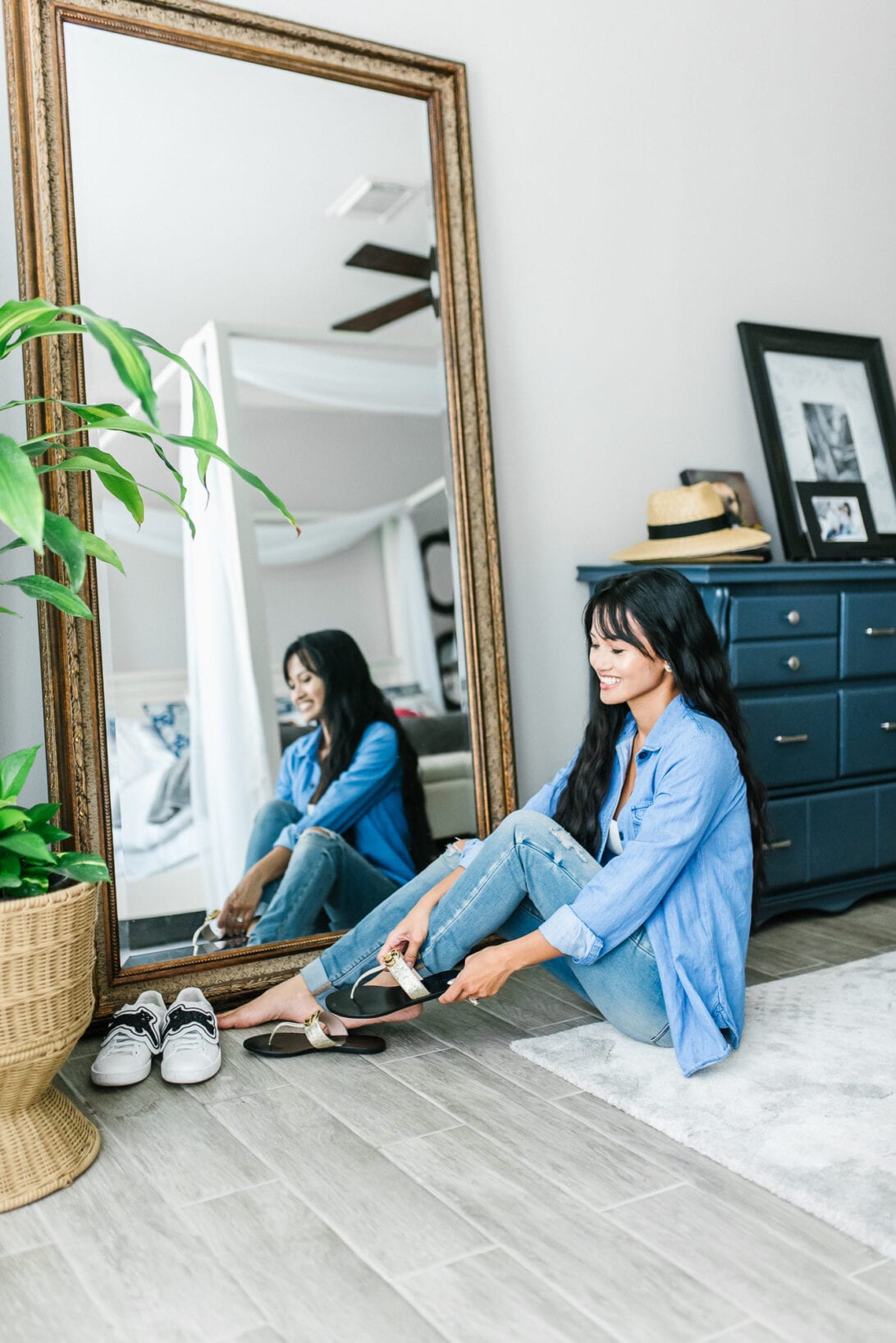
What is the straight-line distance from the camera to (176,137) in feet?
7.67

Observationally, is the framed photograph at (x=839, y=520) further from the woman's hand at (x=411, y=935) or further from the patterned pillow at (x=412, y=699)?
the woman's hand at (x=411, y=935)

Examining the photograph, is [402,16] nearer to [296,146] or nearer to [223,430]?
[296,146]

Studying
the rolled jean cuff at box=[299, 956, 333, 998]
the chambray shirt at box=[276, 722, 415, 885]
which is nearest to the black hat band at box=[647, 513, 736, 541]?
the chambray shirt at box=[276, 722, 415, 885]

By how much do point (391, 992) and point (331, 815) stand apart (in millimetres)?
495

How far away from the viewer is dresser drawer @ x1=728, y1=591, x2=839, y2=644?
263 centimetres

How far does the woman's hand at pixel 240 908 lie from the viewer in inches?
92.1

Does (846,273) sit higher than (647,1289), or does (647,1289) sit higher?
(846,273)

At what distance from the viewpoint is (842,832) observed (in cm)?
282

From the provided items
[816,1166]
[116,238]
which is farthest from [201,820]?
[816,1166]

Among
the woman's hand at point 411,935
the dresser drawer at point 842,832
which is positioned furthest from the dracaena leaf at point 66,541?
the dresser drawer at point 842,832

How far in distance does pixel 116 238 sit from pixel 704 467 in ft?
5.24

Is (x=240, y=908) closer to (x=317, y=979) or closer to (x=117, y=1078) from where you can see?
(x=317, y=979)

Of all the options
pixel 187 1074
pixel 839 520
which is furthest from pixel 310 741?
pixel 839 520

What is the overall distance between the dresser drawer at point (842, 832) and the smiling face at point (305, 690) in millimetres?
1222
